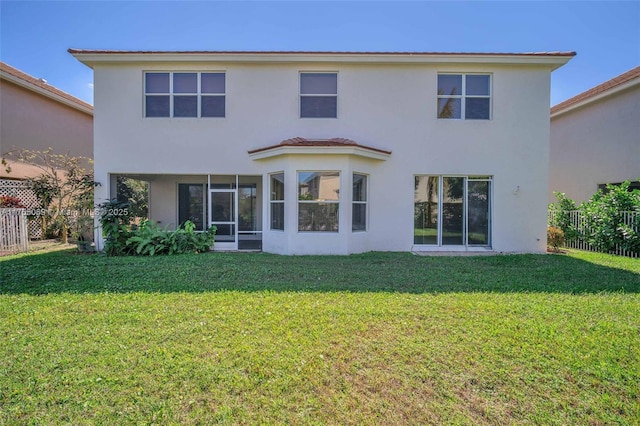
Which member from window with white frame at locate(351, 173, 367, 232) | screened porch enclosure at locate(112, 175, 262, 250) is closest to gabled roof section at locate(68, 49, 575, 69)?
window with white frame at locate(351, 173, 367, 232)

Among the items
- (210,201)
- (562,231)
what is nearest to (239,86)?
(210,201)

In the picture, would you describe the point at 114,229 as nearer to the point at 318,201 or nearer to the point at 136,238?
the point at 136,238

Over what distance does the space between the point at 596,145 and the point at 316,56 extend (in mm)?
14170

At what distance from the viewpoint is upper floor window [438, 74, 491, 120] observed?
11.5 metres

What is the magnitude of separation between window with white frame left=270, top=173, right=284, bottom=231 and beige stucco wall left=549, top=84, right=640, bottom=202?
14753 mm

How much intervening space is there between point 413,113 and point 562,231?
753cm

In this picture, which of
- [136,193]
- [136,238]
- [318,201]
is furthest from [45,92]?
[318,201]

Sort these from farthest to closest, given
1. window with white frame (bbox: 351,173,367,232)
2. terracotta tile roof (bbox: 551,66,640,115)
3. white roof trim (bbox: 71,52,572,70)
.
→ terracotta tile roof (bbox: 551,66,640,115) < white roof trim (bbox: 71,52,572,70) < window with white frame (bbox: 351,173,367,232)

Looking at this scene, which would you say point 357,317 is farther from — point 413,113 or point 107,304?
point 413,113

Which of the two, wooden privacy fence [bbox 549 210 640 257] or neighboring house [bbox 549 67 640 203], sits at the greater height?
neighboring house [bbox 549 67 640 203]

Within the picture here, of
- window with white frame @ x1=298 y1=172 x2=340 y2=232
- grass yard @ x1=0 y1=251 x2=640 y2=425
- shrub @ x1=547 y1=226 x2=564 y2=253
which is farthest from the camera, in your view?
shrub @ x1=547 y1=226 x2=564 y2=253

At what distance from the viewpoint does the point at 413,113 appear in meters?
11.5

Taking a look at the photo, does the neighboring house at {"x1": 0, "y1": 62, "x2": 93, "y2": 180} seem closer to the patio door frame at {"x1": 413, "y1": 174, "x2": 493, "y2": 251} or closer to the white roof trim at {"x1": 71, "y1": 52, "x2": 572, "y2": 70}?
the white roof trim at {"x1": 71, "y1": 52, "x2": 572, "y2": 70}

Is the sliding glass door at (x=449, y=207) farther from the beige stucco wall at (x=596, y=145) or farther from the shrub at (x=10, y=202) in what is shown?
the shrub at (x=10, y=202)
